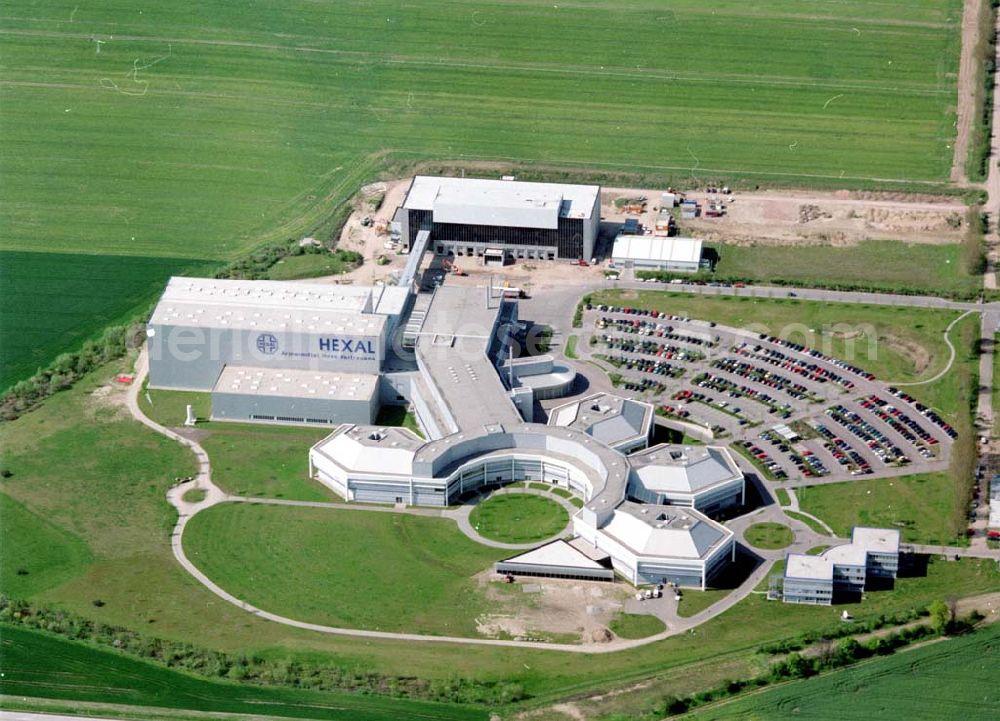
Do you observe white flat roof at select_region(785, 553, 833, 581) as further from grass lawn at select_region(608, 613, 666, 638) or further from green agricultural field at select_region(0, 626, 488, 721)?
green agricultural field at select_region(0, 626, 488, 721)

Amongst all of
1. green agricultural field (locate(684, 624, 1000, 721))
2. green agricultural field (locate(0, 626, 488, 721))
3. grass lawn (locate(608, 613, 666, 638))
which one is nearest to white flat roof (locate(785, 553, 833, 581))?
green agricultural field (locate(684, 624, 1000, 721))

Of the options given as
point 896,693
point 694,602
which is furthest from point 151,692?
point 896,693

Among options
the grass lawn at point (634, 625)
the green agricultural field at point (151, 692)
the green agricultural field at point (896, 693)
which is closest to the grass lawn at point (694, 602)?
the grass lawn at point (634, 625)

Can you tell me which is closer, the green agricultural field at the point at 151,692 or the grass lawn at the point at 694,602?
the green agricultural field at the point at 151,692

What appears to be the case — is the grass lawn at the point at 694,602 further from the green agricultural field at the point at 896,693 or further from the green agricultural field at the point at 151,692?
the green agricultural field at the point at 151,692

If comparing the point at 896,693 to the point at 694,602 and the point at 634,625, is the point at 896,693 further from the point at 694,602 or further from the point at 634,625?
the point at 634,625

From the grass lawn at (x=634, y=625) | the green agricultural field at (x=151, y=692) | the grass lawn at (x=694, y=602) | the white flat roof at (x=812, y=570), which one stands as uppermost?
the white flat roof at (x=812, y=570)

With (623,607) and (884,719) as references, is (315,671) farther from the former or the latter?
(884,719)

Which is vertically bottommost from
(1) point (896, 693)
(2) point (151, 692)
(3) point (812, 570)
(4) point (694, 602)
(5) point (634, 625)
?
(2) point (151, 692)
